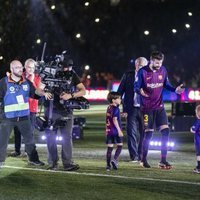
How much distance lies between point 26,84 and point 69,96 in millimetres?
766

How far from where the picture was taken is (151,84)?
1264 centimetres

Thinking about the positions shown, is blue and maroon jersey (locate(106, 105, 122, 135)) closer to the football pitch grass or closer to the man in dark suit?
the football pitch grass

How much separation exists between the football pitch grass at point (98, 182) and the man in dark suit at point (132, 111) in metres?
0.31

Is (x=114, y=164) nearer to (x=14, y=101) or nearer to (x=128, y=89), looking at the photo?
(x=14, y=101)

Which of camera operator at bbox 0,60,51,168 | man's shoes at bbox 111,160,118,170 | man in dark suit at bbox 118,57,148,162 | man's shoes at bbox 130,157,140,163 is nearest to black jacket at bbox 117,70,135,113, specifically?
man in dark suit at bbox 118,57,148,162

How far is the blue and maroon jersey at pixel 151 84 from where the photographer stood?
12.6m

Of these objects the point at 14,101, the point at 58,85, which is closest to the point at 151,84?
the point at 58,85

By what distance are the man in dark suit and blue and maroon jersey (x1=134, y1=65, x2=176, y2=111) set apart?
1.20 meters

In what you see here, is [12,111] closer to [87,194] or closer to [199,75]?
[87,194]

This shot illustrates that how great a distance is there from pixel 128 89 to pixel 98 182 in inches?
144

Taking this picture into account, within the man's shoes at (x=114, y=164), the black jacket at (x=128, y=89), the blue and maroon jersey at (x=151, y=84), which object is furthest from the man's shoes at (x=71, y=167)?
the black jacket at (x=128, y=89)

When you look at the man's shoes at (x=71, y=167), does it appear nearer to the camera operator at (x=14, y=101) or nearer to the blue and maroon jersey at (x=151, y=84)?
the camera operator at (x=14, y=101)

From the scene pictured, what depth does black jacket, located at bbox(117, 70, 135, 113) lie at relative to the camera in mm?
14047

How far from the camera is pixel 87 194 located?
32.1 ft
